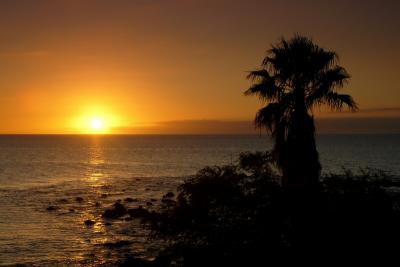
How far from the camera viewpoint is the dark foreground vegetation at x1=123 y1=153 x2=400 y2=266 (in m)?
12.6

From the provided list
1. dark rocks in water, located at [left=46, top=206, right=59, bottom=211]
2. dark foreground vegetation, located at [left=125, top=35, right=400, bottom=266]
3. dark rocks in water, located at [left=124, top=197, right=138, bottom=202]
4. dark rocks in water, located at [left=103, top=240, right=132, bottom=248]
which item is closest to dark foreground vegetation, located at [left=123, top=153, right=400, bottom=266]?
dark foreground vegetation, located at [left=125, top=35, right=400, bottom=266]

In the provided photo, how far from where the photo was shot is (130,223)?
37969 mm

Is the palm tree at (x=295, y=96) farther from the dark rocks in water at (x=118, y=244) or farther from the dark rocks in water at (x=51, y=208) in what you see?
the dark rocks in water at (x=51, y=208)

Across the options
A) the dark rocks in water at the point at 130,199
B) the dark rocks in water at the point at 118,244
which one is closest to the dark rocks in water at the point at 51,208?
the dark rocks in water at the point at 130,199

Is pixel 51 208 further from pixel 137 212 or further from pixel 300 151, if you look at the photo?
pixel 300 151

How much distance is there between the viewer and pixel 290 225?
1338 centimetres

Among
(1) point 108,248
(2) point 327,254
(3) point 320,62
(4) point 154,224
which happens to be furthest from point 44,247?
(2) point 327,254

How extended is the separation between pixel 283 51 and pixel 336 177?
905 centimetres

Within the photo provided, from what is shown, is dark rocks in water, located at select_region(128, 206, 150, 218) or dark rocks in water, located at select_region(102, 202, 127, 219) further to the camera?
dark rocks in water, located at select_region(102, 202, 127, 219)

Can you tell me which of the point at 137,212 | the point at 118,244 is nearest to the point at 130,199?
the point at 137,212

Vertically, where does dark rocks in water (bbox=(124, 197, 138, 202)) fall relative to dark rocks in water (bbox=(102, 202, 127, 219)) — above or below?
below

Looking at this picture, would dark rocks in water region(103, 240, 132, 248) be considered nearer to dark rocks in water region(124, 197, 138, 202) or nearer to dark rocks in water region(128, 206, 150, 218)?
dark rocks in water region(128, 206, 150, 218)

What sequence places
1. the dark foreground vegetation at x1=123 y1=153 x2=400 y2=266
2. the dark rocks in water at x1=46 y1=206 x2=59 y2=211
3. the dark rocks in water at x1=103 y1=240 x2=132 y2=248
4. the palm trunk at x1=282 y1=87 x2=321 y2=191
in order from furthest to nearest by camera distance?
the dark rocks in water at x1=46 y1=206 x2=59 y2=211 < the dark rocks in water at x1=103 y1=240 x2=132 y2=248 < the palm trunk at x1=282 y1=87 x2=321 y2=191 < the dark foreground vegetation at x1=123 y1=153 x2=400 y2=266

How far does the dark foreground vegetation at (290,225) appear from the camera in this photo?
12.6m
